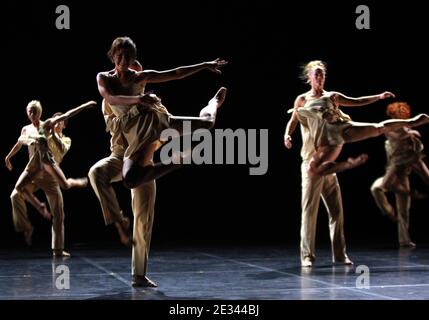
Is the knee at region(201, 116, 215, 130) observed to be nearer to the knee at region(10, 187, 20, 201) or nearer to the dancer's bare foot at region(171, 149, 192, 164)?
the dancer's bare foot at region(171, 149, 192, 164)

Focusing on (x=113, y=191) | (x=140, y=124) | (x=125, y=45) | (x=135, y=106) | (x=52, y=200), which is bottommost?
(x=52, y=200)

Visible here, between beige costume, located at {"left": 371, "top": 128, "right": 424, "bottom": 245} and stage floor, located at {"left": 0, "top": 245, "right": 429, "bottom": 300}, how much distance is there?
1.30 feet

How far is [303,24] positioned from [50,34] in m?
3.14

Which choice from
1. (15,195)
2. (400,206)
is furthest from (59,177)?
(400,206)

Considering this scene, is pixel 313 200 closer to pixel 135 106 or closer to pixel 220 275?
pixel 220 275

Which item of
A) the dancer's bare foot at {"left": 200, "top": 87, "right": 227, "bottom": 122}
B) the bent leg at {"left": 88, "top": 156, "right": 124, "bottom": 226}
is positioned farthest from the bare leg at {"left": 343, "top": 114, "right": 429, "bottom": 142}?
the bent leg at {"left": 88, "top": 156, "right": 124, "bottom": 226}

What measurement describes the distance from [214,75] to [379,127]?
4.62m

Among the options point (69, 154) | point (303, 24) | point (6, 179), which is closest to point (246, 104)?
point (303, 24)

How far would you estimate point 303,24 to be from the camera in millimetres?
9023

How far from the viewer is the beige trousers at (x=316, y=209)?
5.55 metres

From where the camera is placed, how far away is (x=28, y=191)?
6.74 m

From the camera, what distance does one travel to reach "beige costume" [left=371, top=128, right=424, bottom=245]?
23.5 ft

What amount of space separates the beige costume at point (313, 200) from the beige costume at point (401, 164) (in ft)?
5.76
